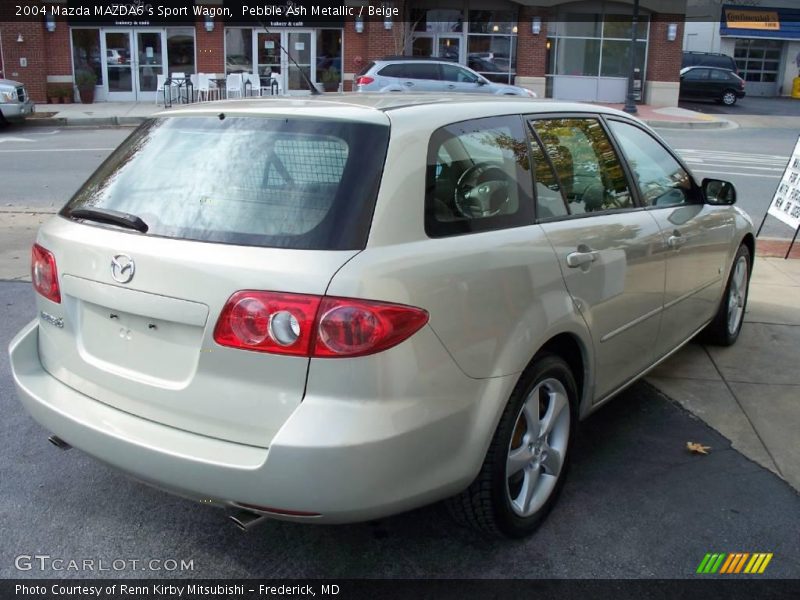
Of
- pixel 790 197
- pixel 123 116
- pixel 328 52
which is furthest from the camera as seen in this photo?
pixel 328 52

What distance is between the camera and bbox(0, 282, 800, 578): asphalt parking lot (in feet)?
9.71

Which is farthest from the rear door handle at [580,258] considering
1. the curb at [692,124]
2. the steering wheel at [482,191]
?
the curb at [692,124]

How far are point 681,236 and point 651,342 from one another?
610 millimetres

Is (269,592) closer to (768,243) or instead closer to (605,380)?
(605,380)

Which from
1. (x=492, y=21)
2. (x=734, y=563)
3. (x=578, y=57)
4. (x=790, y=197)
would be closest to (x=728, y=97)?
(x=578, y=57)

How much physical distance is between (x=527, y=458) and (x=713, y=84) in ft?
114

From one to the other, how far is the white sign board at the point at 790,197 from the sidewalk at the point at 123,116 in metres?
14.7

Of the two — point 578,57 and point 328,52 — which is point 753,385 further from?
point 578,57

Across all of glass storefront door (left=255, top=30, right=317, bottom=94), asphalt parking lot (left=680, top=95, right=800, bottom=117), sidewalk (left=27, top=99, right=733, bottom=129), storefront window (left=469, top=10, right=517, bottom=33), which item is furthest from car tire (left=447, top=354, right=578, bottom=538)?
asphalt parking lot (left=680, top=95, right=800, bottom=117)

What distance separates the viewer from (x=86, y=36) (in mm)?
27000

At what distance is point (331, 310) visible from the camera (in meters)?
2.39

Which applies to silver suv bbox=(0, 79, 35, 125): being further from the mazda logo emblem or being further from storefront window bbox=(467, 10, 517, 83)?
the mazda logo emblem

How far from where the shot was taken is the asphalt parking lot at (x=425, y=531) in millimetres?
2959

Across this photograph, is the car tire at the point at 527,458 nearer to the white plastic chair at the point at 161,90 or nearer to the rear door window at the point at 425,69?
the rear door window at the point at 425,69
